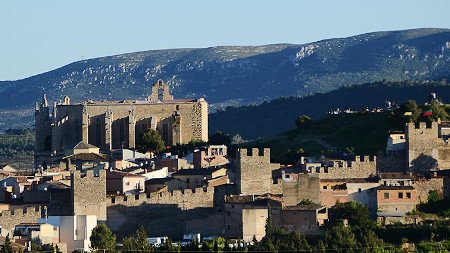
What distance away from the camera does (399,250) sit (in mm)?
47281

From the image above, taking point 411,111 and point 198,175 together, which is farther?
point 411,111

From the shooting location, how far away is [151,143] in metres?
73.6

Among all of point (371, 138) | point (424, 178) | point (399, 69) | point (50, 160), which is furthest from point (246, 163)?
point (399, 69)

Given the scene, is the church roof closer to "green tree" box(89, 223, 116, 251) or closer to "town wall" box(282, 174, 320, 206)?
"town wall" box(282, 174, 320, 206)

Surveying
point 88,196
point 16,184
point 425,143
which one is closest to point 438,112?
point 425,143

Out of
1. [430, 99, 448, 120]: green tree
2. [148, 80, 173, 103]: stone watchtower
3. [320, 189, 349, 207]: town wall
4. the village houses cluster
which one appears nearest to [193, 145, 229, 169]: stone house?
the village houses cluster

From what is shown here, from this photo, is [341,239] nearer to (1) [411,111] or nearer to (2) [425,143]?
(2) [425,143]

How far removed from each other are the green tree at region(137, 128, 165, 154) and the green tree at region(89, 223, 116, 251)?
24.3 meters

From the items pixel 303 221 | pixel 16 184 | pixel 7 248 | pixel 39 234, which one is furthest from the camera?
pixel 16 184

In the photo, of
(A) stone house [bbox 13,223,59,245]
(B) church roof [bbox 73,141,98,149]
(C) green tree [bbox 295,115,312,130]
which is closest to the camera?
(A) stone house [bbox 13,223,59,245]

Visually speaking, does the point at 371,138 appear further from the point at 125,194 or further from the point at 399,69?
the point at 399,69

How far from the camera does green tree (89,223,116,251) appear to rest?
47.3 meters

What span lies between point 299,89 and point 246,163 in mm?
137551

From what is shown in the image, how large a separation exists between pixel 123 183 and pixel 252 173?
5.06 m
